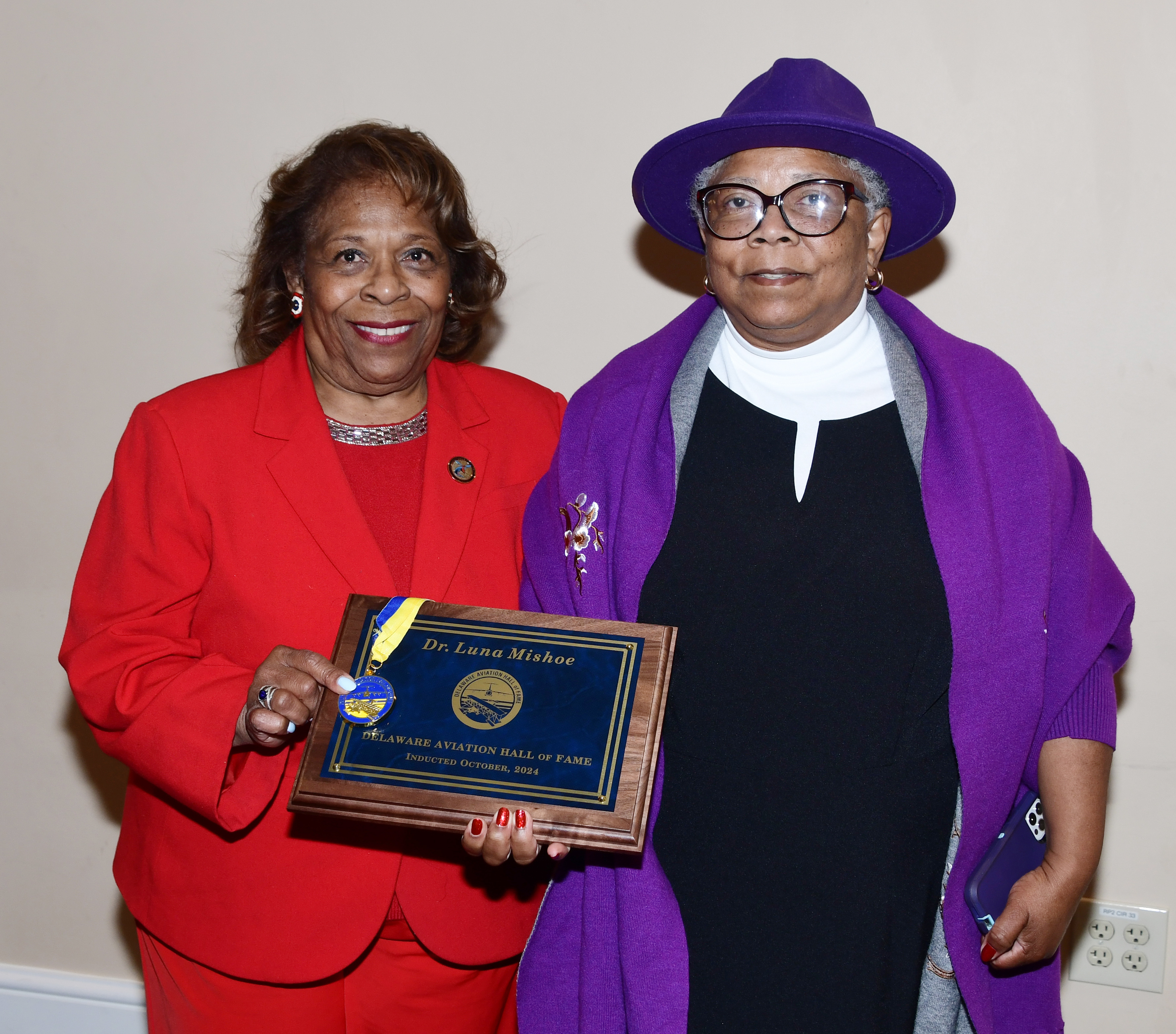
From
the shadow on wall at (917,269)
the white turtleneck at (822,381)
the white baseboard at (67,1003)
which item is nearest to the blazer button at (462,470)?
the white turtleneck at (822,381)

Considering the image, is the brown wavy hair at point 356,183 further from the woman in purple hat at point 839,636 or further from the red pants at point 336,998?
the red pants at point 336,998

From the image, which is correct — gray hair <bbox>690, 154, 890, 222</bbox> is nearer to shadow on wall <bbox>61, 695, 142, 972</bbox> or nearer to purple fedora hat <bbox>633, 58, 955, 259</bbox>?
purple fedora hat <bbox>633, 58, 955, 259</bbox>

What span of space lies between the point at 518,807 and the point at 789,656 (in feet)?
1.55

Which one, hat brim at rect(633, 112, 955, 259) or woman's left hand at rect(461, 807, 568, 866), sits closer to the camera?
woman's left hand at rect(461, 807, 568, 866)

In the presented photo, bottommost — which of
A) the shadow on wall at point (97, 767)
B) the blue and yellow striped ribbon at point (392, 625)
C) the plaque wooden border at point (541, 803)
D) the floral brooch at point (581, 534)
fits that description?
the shadow on wall at point (97, 767)

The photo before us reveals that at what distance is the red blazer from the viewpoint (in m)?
1.81

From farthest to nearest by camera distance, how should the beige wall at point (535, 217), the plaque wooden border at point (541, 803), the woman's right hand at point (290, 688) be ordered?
the beige wall at point (535, 217) < the woman's right hand at point (290, 688) < the plaque wooden border at point (541, 803)

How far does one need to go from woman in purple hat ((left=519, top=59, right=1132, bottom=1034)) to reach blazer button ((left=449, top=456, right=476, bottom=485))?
25 centimetres

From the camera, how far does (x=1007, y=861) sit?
5.60 ft

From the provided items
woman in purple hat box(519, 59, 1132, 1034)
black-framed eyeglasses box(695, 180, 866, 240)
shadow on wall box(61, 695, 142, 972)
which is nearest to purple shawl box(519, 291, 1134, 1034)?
woman in purple hat box(519, 59, 1132, 1034)

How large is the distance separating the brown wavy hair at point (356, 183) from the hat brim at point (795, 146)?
12.9 inches

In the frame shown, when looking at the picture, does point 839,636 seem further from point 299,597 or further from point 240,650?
point 240,650

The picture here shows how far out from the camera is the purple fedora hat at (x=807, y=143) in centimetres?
174

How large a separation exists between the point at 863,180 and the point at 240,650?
1279 millimetres
